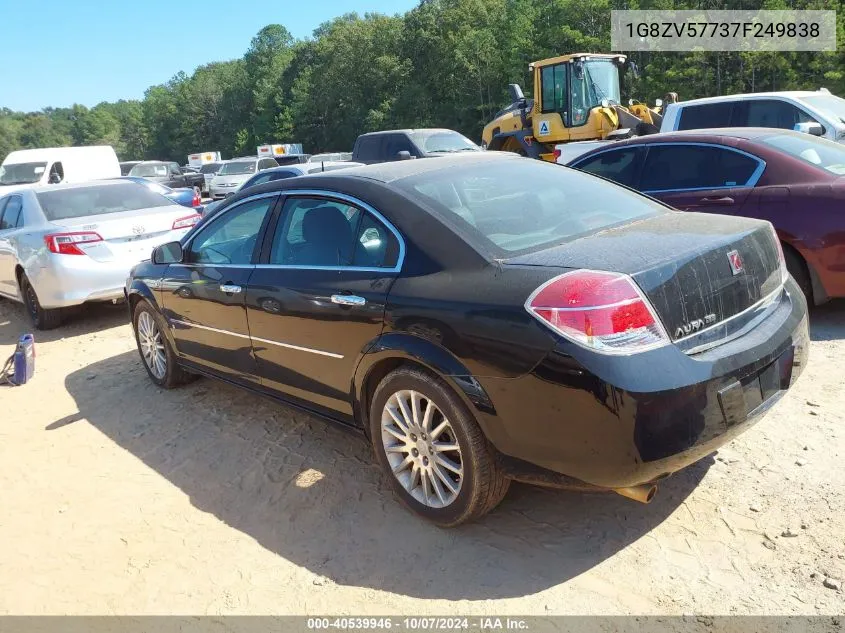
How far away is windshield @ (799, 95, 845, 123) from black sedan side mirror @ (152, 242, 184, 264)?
8626 millimetres

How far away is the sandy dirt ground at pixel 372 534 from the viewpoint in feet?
8.70

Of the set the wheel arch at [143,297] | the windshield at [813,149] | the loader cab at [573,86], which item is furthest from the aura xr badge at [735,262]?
the loader cab at [573,86]

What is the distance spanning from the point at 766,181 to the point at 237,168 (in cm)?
2438

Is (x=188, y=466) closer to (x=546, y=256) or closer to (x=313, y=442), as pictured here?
(x=313, y=442)

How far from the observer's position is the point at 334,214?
359cm

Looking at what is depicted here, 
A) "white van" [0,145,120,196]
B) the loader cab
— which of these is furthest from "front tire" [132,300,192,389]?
the loader cab

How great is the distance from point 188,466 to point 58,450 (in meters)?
1.11

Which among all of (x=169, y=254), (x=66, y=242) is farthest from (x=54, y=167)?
(x=169, y=254)

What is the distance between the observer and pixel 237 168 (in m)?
27.0

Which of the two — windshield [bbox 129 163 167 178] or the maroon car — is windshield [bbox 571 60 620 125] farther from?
windshield [bbox 129 163 167 178]

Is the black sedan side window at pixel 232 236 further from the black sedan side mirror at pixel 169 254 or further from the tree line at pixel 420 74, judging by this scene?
the tree line at pixel 420 74

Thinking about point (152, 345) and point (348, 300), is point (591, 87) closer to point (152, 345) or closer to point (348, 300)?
point (152, 345)

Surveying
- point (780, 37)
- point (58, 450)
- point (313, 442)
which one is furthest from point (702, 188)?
A: point (780, 37)

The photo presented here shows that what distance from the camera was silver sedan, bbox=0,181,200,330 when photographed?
7344 millimetres
